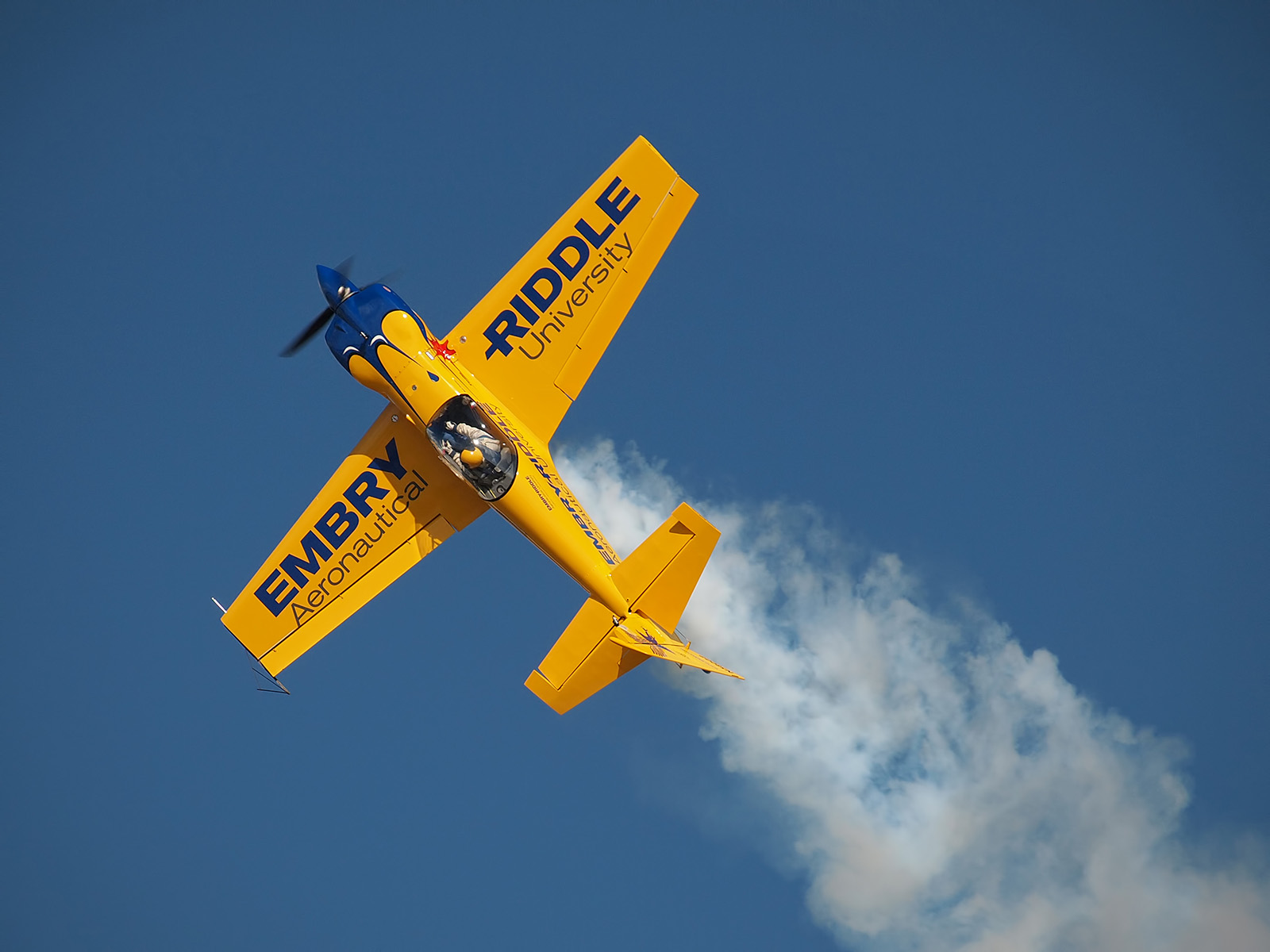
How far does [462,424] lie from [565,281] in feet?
11.5

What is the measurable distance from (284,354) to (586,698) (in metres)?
8.26

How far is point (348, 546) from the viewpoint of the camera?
22.2 metres

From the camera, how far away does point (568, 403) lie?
2194 centimetres

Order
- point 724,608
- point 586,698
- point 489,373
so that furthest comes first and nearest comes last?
point 724,608 → point 489,373 → point 586,698

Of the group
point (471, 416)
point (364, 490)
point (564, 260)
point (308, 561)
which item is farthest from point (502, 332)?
point (308, 561)

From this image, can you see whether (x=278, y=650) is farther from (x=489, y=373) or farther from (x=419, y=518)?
(x=489, y=373)

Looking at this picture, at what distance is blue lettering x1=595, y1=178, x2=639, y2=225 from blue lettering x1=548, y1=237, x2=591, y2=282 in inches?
30.3

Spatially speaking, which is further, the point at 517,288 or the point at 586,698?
the point at 517,288

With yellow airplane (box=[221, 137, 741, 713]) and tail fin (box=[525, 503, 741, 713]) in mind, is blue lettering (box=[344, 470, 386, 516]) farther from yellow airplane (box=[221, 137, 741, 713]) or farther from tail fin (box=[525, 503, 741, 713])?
tail fin (box=[525, 503, 741, 713])

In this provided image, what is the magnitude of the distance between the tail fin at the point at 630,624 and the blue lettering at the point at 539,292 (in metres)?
4.99

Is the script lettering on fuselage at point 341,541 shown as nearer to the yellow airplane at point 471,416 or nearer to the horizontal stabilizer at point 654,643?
the yellow airplane at point 471,416

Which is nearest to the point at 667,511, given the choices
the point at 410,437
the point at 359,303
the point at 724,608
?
the point at 724,608

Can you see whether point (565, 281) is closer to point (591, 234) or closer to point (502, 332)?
point (591, 234)

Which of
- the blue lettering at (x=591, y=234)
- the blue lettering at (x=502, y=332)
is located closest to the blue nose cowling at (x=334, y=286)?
the blue lettering at (x=502, y=332)
